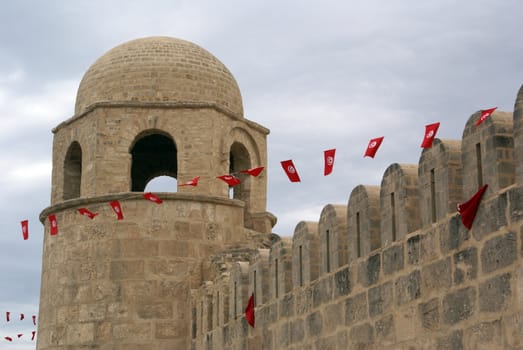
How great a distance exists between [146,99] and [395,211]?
843 centimetres

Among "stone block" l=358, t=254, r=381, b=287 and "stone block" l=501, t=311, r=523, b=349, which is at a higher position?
"stone block" l=358, t=254, r=381, b=287

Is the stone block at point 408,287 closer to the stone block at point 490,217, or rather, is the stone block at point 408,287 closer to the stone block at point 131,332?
the stone block at point 490,217

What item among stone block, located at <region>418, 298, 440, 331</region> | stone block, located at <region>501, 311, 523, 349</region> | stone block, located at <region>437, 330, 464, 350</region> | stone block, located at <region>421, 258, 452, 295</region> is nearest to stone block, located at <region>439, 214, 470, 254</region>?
stone block, located at <region>421, 258, 452, 295</region>

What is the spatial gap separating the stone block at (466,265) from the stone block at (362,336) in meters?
1.66

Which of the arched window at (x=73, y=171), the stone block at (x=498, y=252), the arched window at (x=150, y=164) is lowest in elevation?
the stone block at (x=498, y=252)

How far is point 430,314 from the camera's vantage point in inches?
298

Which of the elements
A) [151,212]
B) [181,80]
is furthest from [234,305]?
[181,80]

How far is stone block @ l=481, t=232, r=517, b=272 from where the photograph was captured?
648 cm

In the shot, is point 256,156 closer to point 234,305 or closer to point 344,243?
point 234,305

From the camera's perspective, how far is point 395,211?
27.2ft

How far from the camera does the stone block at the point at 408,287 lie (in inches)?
307

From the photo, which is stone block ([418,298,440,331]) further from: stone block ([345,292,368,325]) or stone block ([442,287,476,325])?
stone block ([345,292,368,325])

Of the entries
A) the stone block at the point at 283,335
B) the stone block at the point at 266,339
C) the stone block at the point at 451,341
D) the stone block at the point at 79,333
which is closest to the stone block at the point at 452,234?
the stone block at the point at 451,341

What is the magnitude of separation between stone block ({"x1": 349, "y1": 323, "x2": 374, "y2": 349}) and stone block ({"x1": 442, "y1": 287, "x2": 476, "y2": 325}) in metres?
1.45
